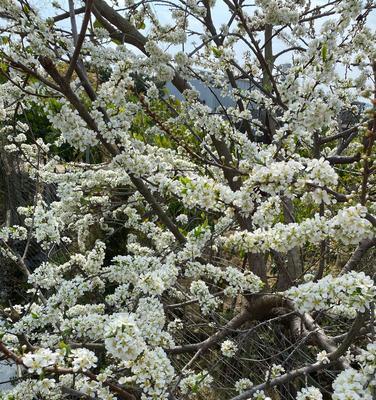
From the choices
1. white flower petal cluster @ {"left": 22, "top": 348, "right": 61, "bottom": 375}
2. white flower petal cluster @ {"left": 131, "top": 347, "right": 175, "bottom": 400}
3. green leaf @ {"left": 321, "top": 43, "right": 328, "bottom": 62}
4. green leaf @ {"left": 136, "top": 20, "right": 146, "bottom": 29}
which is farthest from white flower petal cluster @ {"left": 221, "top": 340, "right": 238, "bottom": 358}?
green leaf @ {"left": 136, "top": 20, "right": 146, "bottom": 29}

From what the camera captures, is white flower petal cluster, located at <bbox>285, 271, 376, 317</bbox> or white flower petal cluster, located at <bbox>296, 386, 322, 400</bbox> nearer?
white flower petal cluster, located at <bbox>285, 271, 376, 317</bbox>

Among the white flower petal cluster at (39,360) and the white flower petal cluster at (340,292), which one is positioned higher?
the white flower petal cluster at (340,292)

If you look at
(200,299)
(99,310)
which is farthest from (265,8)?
(99,310)

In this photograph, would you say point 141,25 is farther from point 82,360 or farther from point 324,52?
point 82,360

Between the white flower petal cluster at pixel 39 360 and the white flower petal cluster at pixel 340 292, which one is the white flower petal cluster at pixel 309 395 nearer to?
the white flower petal cluster at pixel 340 292

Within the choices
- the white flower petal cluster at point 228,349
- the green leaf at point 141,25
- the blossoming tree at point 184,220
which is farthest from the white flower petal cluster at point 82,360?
the green leaf at point 141,25

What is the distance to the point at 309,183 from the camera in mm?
1570

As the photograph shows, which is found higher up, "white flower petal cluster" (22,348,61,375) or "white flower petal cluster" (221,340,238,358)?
"white flower petal cluster" (22,348,61,375)

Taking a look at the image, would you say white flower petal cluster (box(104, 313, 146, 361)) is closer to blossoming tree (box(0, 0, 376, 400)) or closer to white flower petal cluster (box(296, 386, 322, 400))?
blossoming tree (box(0, 0, 376, 400))

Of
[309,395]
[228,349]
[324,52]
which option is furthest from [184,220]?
[309,395]

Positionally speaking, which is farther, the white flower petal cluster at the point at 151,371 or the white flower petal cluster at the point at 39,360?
the white flower petal cluster at the point at 151,371

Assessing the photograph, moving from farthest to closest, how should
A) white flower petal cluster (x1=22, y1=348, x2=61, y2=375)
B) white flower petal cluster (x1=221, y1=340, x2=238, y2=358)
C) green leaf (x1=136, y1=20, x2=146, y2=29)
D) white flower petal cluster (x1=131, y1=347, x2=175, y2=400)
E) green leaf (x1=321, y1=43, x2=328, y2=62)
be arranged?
1. green leaf (x1=136, y1=20, x2=146, y2=29)
2. white flower petal cluster (x1=221, y1=340, x2=238, y2=358)
3. green leaf (x1=321, y1=43, x2=328, y2=62)
4. white flower petal cluster (x1=131, y1=347, x2=175, y2=400)
5. white flower petal cluster (x1=22, y1=348, x2=61, y2=375)

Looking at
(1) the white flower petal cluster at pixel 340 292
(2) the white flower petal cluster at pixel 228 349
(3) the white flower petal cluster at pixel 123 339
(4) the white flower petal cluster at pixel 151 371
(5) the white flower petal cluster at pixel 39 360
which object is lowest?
(2) the white flower petal cluster at pixel 228 349

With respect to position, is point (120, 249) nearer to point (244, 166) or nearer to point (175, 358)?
point (175, 358)
